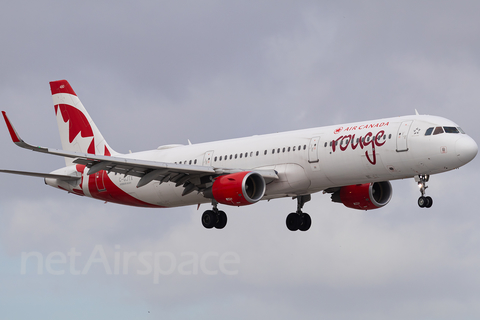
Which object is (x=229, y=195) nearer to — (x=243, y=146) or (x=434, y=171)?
(x=243, y=146)

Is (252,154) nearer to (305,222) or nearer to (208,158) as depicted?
(208,158)

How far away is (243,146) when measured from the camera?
45875 millimetres

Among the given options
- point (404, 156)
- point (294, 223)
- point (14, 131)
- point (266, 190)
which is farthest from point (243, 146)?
point (14, 131)

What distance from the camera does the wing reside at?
4212cm

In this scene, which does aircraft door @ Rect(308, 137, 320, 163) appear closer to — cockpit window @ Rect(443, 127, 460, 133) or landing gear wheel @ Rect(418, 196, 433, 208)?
landing gear wheel @ Rect(418, 196, 433, 208)

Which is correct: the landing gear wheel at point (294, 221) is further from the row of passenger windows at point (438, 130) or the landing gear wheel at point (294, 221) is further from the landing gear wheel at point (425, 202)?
the row of passenger windows at point (438, 130)

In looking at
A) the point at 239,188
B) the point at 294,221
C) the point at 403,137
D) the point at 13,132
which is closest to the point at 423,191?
the point at 403,137

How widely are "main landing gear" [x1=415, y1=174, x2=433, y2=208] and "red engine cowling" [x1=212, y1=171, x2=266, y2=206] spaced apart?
26.5ft

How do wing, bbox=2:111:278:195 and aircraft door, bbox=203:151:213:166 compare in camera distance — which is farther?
aircraft door, bbox=203:151:213:166

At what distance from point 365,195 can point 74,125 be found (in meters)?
20.6

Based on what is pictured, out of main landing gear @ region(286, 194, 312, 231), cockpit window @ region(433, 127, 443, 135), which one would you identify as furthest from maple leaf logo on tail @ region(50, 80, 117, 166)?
cockpit window @ region(433, 127, 443, 135)

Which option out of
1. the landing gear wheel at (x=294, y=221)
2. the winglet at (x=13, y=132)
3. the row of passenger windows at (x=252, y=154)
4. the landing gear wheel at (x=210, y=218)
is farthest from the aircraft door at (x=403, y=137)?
the winglet at (x=13, y=132)

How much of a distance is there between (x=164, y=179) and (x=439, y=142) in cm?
1535

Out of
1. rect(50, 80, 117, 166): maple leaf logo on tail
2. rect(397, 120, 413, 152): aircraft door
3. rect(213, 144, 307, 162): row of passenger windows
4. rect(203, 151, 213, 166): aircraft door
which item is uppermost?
rect(50, 80, 117, 166): maple leaf logo on tail
